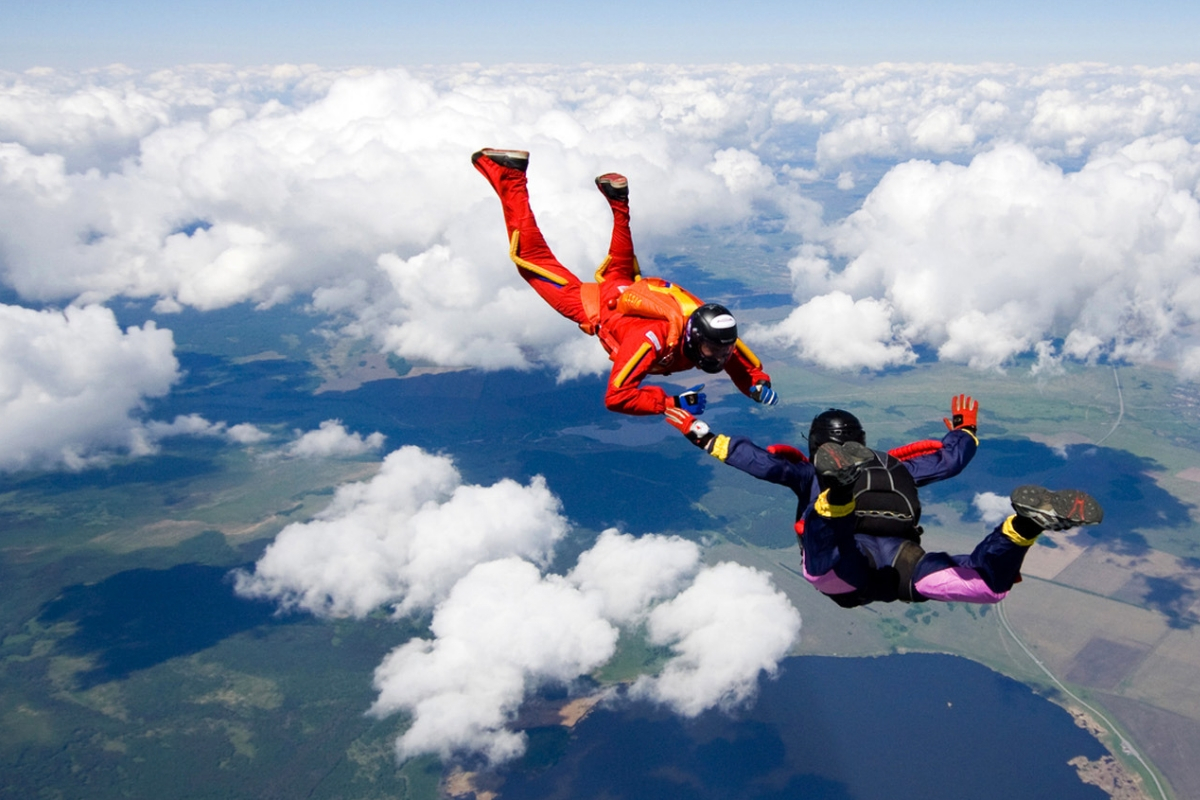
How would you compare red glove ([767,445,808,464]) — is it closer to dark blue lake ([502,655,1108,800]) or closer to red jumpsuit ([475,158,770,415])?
red jumpsuit ([475,158,770,415])

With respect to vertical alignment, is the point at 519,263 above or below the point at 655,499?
above

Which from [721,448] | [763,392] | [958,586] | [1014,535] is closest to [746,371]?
[763,392]

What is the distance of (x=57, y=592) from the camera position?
155375 mm

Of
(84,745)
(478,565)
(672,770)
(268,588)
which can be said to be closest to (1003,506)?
(672,770)

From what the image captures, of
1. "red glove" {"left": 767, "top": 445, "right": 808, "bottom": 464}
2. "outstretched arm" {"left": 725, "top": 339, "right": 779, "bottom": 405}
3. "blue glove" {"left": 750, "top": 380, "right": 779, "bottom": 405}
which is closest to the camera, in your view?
"red glove" {"left": 767, "top": 445, "right": 808, "bottom": 464}

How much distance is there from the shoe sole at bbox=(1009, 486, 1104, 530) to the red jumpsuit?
12.3 ft

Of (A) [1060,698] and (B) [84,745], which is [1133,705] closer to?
(A) [1060,698]

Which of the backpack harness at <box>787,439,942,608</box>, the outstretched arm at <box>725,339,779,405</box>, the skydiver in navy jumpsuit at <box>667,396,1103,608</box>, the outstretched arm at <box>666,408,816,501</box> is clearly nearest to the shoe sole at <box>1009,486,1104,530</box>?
the skydiver in navy jumpsuit at <box>667,396,1103,608</box>

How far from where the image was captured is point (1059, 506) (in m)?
5.44

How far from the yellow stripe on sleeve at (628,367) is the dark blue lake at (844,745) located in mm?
123365

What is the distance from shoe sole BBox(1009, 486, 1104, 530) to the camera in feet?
17.7

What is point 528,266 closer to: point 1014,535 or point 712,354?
point 712,354

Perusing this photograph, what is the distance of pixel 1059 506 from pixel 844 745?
130683 mm

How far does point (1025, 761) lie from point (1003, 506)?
228ft
